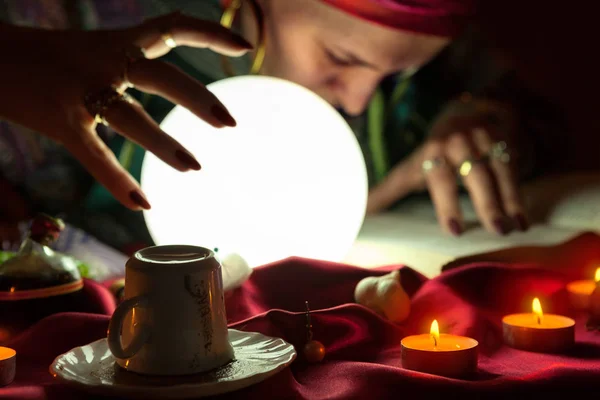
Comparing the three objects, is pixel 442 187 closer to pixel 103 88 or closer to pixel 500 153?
pixel 500 153

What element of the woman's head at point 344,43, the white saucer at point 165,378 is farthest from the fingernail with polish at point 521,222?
the white saucer at point 165,378

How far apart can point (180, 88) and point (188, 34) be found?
10 cm

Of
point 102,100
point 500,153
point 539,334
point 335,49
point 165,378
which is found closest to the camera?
point 165,378

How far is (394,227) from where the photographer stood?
1230mm

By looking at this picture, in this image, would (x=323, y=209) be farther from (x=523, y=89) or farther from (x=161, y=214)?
(x=523, y=89)

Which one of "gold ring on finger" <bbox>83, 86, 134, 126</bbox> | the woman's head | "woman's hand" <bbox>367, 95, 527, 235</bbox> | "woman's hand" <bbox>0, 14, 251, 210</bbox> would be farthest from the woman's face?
"gold ring on finger" <bbox>83, 86, 134, 126</bbox>

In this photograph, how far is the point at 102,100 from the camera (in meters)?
0.73

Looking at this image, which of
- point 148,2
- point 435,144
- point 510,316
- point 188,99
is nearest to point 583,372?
point 510,316

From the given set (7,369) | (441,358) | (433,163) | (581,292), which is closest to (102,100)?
(7,369)

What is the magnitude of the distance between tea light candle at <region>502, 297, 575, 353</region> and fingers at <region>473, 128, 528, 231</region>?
0.52m

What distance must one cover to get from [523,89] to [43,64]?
1147 millimetres

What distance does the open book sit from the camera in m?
0.98

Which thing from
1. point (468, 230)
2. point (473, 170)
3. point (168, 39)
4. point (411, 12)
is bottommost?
point (468, 230)

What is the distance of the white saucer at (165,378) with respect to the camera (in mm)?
466
